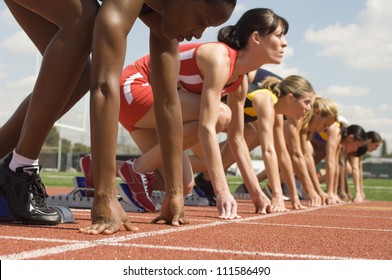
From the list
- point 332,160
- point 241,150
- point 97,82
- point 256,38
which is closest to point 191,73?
point 256,38

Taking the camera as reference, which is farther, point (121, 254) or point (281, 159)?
point (281, 159)

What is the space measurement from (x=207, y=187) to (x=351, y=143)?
4592mm

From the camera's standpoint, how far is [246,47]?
4555 mm

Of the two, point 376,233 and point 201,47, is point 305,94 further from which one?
point 376,233

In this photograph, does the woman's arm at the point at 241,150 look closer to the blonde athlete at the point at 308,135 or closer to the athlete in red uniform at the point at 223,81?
the athlete in red uniform at the point at 223,81

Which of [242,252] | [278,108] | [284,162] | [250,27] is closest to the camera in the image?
[242,252]

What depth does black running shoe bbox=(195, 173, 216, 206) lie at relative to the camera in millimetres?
6069

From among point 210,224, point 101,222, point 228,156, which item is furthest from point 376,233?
point 228,156

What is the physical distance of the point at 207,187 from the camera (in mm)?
6191

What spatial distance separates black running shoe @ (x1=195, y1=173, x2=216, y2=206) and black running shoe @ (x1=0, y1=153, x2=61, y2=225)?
3.41 m

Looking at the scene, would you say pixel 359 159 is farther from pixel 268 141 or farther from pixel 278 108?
pixel 268 141
